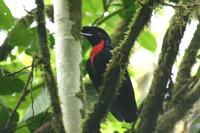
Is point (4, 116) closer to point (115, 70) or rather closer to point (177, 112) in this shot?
point (177, 112)

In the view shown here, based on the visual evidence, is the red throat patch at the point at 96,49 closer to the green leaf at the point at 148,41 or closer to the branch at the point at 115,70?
the green leaf at the point at 148,41

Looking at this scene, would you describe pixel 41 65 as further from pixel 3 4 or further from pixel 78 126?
pixel 3 4

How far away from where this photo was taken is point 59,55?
2432 millimetres

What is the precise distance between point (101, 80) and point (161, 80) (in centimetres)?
48

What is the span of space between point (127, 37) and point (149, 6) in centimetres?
15

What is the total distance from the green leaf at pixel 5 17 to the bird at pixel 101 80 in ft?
1.43

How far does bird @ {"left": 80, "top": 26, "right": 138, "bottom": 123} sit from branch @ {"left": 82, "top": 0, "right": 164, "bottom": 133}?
0.88 meters

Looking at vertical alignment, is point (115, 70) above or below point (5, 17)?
below

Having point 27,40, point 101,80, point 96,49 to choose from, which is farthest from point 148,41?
point 27,40

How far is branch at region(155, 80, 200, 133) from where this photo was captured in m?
2.88

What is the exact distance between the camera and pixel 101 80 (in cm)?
312

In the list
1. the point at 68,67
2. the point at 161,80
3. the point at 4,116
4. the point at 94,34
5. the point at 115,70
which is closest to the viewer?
the point at 115,70

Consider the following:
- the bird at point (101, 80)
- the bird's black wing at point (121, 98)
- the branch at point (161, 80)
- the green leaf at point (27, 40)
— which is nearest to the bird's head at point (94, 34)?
the bird at point (101, 80)

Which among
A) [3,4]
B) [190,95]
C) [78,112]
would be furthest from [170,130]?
[3,4]
